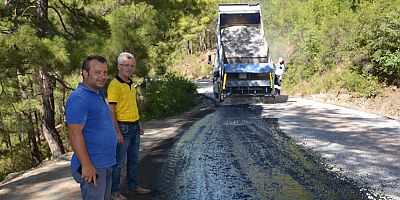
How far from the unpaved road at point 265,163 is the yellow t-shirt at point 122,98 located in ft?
3.67

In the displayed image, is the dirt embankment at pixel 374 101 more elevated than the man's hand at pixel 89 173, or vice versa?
the man's hand at pixel 89 173

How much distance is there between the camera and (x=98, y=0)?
991 cm

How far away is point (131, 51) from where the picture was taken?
10.0 m

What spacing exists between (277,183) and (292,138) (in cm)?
281

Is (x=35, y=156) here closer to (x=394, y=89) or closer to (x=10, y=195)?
(x=10, y=195)

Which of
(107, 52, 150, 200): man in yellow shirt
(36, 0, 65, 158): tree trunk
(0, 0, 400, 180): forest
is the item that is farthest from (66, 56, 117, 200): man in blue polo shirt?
(36, 0, 65, 158): tree trunk

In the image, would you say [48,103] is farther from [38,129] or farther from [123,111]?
[38,129]

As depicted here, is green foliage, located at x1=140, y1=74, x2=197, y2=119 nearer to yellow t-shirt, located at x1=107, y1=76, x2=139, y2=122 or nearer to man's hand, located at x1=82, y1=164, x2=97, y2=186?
yellow t-shirt, located at x1=107, y1=76, x2=139, y2=122

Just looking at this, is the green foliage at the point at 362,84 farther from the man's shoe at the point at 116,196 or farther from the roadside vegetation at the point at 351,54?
the man's shoe at the point at 116,196

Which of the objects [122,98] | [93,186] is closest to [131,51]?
[122,98]

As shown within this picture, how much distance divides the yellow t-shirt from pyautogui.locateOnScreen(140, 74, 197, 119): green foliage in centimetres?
969

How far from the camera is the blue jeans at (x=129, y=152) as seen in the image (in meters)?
4.12

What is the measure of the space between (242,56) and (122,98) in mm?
10782

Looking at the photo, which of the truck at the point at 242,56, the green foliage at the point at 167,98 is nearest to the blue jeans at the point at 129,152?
the truck at the point at 242,56
